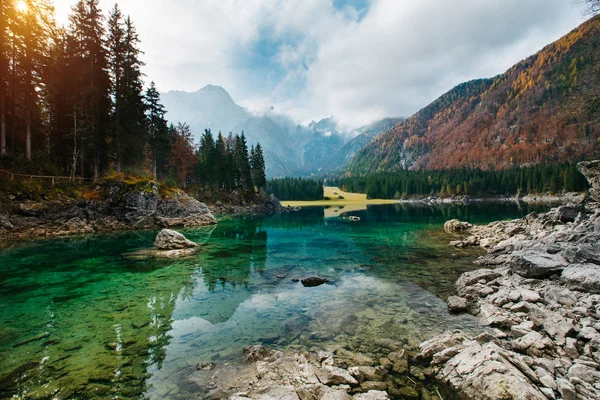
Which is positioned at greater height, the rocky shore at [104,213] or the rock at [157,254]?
the rocky shore at [104,213]

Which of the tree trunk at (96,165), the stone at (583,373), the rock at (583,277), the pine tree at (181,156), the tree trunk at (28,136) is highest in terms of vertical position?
the pine tree at (181,156)

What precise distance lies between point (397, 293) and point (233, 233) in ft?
111

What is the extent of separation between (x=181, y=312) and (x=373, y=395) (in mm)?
10771

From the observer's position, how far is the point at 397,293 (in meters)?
16.2

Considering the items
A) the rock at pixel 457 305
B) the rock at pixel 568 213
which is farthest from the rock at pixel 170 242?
the rock at pixel 568 213

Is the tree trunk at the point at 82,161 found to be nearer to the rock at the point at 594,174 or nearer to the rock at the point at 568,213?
the rock at the point at 594,174

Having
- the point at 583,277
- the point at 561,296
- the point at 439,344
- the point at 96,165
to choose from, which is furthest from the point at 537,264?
the point at 96,165

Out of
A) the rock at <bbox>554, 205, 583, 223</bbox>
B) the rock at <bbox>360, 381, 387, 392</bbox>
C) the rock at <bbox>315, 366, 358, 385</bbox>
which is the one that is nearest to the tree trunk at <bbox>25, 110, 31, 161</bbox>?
the rock at <bbox>315, 366, 358, 385</bbox>

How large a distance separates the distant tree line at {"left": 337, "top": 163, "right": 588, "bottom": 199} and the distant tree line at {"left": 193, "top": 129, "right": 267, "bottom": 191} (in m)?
103

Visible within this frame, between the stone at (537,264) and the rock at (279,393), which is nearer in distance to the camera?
the rock at (279,393)

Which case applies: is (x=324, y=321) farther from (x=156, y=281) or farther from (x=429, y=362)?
(x=156, y=281)

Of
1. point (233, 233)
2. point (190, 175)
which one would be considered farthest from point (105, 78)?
point (190, 175)

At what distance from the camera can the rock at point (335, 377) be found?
314 inches

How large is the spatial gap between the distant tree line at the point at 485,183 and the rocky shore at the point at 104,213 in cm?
14448
